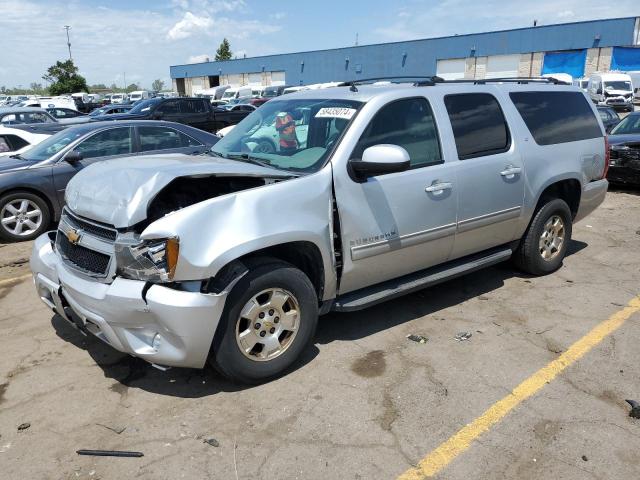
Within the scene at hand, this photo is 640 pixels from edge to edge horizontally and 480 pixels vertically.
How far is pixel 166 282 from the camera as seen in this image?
9.76 feet

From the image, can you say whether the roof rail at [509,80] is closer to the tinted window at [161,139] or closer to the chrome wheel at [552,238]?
the chrome wheel at [552,238]

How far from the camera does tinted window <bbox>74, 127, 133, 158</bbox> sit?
296 inches

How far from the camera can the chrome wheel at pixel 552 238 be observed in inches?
212

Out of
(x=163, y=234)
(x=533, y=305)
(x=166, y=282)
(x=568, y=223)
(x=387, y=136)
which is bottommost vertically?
(x=533, y=305)

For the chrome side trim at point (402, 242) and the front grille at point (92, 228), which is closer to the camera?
the front grille at point (92, 228)

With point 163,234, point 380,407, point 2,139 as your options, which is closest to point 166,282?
point 163,234

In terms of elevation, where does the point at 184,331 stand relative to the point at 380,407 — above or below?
above

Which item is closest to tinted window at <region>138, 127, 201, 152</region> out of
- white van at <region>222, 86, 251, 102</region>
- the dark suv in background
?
the dark suv in background

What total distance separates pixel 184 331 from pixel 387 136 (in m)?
2.02

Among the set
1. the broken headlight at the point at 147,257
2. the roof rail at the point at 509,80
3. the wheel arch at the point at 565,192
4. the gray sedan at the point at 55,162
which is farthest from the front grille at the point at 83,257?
the wheel arch at the point at 565,192

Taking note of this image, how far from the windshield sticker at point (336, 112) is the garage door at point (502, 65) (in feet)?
152

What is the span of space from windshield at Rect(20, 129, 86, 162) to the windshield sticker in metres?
4.90

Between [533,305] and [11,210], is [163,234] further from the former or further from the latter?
[11,210]

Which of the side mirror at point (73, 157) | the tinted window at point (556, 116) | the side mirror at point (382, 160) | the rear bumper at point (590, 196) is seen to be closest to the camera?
the side mirror at point (382, 160)
